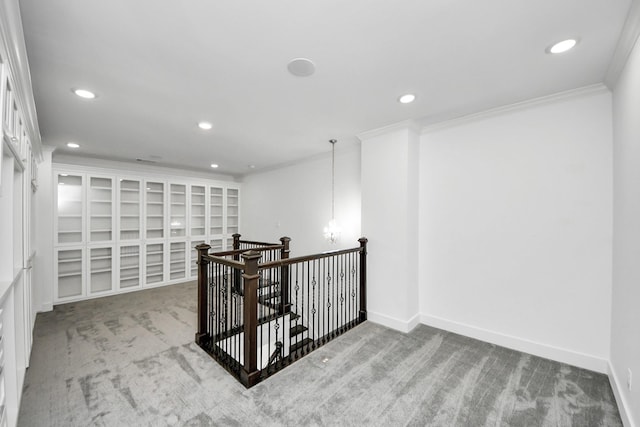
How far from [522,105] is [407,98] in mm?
1220

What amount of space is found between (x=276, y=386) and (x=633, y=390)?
2471mm

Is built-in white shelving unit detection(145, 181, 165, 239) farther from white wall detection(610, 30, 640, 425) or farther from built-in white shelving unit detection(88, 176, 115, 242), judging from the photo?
white wall detection(610, 30, 640, 425)

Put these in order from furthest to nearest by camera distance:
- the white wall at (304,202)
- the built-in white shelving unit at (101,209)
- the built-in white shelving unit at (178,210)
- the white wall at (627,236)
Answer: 1. the built-in white shelving unit at (178,210)
2. the built-in white shelving unit at (101,209)
3. the white wall at (304,202)
4. the white wall at (627,236)

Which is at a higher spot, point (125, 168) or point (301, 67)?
point (301, 67)

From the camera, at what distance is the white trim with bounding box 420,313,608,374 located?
93.7 inches

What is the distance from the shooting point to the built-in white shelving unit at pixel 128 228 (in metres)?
4.68

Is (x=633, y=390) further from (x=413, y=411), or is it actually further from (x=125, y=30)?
(x=125, y=30)

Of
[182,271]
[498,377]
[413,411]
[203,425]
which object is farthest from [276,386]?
[182,271]

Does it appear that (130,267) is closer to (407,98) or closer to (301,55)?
(301,55)

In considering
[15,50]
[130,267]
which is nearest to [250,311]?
[15,50]

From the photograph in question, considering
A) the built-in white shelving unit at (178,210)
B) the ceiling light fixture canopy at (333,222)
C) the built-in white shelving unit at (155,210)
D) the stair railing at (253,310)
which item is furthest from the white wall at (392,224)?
the built-in white shelving unit at (155,210)

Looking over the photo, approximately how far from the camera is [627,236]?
6.17 ft

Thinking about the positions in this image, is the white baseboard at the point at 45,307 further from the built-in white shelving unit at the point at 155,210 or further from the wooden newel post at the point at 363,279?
the wooden newel post at the point at 363,279

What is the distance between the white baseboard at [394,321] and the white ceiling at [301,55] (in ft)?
8.10
